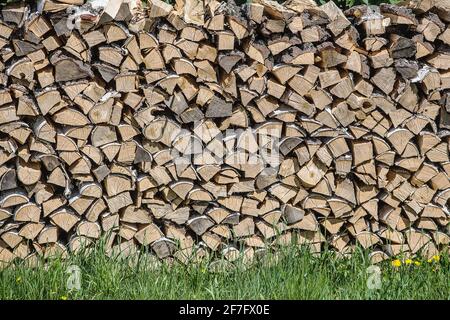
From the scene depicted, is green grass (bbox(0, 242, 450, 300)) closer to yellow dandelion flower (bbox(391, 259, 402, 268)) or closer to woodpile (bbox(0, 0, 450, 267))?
yellow dandelion flower (bbox(391, 259, 402, 268))

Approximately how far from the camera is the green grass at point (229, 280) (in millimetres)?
3695

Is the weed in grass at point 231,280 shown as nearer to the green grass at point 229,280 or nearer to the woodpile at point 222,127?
the green grass at point 229,280

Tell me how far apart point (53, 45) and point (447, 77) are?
2194 mm

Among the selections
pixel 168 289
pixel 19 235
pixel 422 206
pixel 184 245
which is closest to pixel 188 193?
pixel 184 245

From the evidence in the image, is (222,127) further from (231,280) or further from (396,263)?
(396,263)

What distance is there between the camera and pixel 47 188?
4109mm

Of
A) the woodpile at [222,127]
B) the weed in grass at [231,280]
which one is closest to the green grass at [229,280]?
the weed in grass at [231,280]

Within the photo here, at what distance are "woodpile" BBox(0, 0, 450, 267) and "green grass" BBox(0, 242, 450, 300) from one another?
0.19m

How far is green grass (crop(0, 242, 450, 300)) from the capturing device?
370 centimetres

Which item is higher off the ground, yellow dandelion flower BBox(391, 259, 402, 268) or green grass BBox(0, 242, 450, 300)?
yellow dandelion flower BBox(391, 259, 402, 268)

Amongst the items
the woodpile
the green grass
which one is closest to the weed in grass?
the green grass

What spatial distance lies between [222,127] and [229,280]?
2.76 feet
